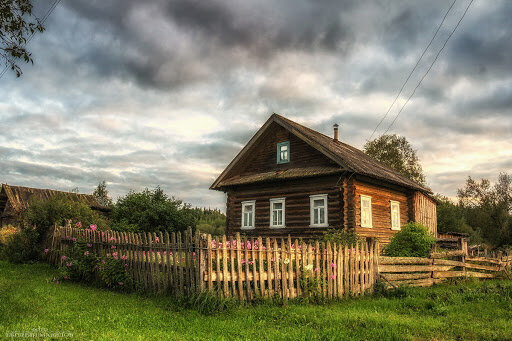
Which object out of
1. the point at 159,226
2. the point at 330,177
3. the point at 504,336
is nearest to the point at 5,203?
the point at 159,226

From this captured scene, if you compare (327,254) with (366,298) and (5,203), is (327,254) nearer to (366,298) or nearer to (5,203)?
(366,298)

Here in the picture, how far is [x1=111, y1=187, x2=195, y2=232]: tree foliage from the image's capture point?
29500 millimetres

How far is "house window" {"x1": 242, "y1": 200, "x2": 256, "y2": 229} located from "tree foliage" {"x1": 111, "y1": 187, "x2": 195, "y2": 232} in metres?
9.13

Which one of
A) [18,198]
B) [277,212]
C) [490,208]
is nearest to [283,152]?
[277,212]

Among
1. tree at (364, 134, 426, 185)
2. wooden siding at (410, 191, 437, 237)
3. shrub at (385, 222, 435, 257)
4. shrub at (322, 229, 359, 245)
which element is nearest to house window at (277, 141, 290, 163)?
shrub at (322, 229, 359, 245)

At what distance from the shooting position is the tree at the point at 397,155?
47.8m

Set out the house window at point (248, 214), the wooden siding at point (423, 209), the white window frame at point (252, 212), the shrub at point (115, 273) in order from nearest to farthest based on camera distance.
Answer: the shrub at point (115, 273) < the white window frame at point (252, 212) < the house window at point (248, 214) < the wooden siding at point (423, 209)

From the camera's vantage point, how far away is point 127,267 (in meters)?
10.4

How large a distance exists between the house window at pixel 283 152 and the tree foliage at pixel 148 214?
11793 mm

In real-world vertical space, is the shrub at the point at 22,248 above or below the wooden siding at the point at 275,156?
below

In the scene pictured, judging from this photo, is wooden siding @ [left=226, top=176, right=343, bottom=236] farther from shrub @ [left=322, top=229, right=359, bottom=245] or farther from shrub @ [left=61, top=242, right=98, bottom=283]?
shrub @ [left=61, top=242, right=98, bottom=283]

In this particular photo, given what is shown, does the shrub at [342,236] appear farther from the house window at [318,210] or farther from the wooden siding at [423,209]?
the wooden siding at [423,209]

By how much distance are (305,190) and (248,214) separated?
3986 mm

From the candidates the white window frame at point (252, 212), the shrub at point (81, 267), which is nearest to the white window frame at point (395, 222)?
the white window frame at point (252, 212)
